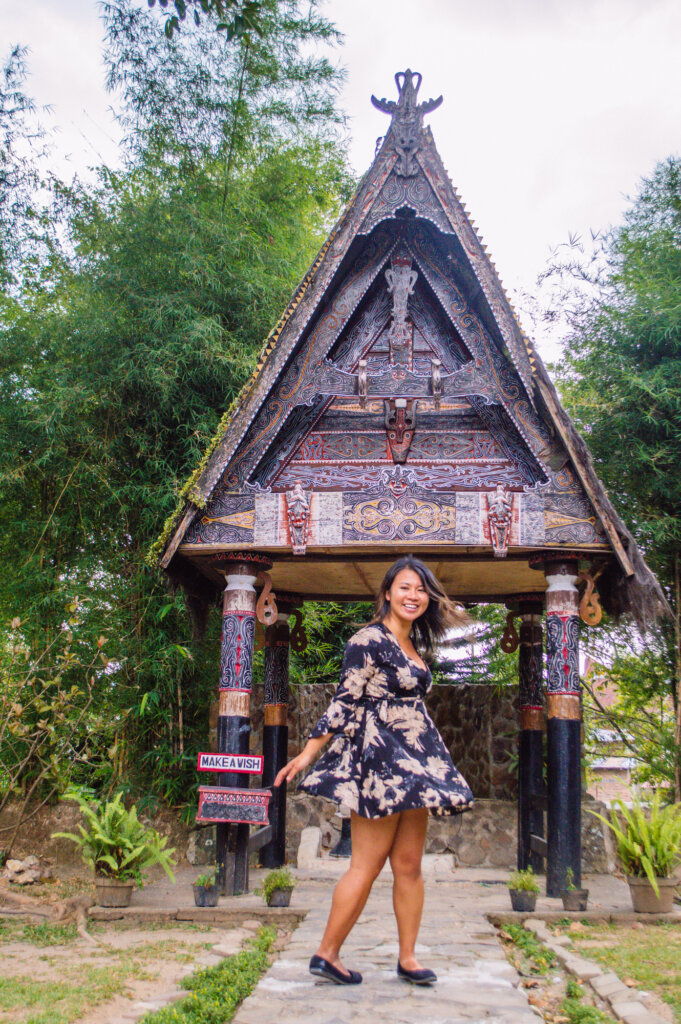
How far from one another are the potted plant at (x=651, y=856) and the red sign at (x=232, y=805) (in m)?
2.47

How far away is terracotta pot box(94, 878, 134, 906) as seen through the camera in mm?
5902

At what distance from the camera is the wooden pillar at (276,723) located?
809 cm

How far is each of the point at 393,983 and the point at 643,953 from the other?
1.79 metres

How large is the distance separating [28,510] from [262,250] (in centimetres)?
376

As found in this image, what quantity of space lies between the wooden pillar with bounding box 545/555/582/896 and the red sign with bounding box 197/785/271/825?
2.18 m

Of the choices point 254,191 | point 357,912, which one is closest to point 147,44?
point 254,191

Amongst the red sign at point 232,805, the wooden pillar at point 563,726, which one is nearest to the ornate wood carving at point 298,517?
the red sign at point 232,805

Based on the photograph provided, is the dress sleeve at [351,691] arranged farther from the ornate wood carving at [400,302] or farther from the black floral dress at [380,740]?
the ornate wood carving at [400,302]

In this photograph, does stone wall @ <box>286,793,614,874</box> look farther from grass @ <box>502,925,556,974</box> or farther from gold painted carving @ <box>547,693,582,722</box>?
grass @ <box>502,925,556,974</box>

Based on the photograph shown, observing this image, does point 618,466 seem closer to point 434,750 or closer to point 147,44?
point 434,750

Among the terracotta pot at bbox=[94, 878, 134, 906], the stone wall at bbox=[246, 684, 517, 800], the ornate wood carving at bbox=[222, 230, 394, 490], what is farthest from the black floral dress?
the stone wall at bbox=[246, 684, 517, 800]

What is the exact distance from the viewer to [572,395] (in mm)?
9055

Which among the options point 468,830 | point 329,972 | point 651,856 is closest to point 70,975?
point 329,972

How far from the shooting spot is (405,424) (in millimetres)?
6777
